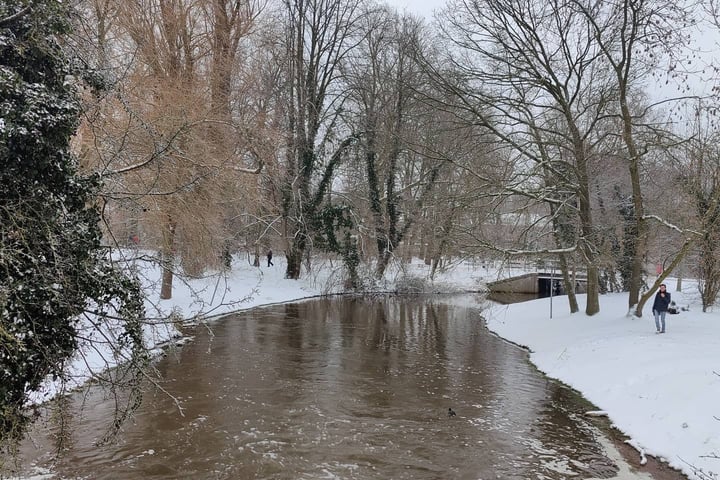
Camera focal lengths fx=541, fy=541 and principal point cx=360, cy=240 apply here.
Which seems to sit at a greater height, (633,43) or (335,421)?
(633,43)

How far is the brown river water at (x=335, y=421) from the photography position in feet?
23.4

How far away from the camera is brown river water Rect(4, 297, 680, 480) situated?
7129 mm

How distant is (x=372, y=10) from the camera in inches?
1218

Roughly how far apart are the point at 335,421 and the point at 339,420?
84 mm

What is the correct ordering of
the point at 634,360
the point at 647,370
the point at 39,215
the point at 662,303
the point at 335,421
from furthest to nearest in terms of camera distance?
1. the point at 662,303
2. the point at 634,360
3. the point at 647,370
4. the point at 335,421
5. the point at 39,215

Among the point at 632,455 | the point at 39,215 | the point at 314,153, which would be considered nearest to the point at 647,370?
the point at 632,455

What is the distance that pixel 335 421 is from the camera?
8.96 m

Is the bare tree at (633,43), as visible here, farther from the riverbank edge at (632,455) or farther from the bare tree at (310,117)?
the bare tree at (310,117)

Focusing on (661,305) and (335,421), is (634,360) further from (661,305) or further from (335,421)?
(335,421)

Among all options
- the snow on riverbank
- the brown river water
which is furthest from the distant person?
the brown river water

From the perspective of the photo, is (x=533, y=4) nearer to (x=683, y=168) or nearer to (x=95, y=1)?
(x=683, y=168)

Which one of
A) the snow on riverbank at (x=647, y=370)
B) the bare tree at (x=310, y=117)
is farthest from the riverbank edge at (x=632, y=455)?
the bare tree at (x=310, y=117)

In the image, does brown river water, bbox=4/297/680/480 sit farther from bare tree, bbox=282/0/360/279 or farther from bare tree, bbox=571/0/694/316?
bare tree, bbox=282/0/360/279

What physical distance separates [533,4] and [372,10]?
1787 cm
